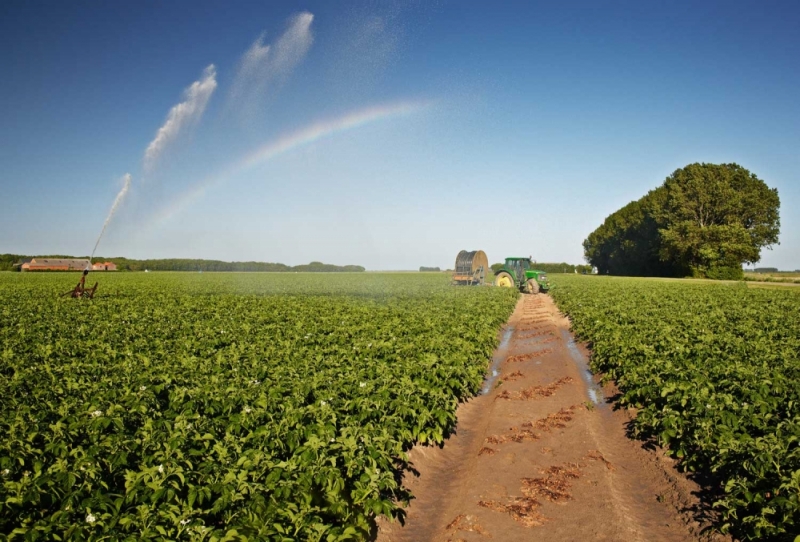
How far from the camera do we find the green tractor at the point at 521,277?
40.3m

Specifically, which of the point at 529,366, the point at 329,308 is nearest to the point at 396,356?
the point at 529,366

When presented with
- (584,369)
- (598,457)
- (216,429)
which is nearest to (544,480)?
(598,457)

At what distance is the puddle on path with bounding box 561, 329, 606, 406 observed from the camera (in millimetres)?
11383

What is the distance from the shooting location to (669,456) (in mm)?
7594

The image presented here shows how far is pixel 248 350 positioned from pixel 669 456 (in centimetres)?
876

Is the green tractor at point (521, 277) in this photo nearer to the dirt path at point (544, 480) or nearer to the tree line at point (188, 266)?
the dirt path at point (544, 480)

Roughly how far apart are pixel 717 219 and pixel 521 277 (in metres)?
48.6

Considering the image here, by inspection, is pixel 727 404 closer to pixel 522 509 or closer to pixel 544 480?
pixel 544 480

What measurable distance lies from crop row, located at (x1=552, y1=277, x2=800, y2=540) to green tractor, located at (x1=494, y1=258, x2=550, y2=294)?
23494mm

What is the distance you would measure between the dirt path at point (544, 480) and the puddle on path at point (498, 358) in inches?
34.9

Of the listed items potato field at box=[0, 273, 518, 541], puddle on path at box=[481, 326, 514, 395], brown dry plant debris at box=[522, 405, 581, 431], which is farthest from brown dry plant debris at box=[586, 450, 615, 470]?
puddle on path at box=[481, 326, 514, 395]

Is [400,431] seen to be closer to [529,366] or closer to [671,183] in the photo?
[529,366]

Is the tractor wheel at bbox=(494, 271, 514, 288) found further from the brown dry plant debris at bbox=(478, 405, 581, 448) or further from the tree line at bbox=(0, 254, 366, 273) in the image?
the tree line at bbox=(0, 254, 366, 273)

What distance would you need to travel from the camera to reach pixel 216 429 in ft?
19.9
